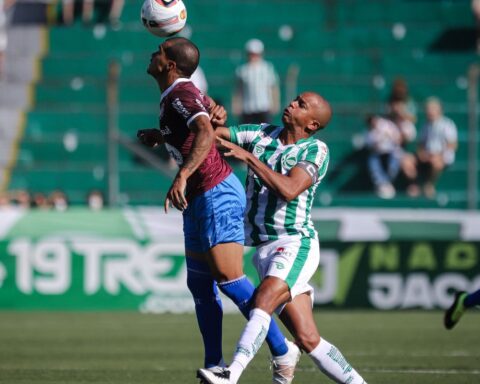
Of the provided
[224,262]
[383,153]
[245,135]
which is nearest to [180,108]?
[245,135]

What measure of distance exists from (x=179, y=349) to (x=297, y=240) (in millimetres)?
3911

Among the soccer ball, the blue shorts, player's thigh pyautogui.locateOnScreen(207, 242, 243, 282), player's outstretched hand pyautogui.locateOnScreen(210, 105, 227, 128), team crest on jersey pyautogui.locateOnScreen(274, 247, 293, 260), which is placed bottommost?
player's thigh pyautogui.locateOnScreen(207, 242, 243, 282)

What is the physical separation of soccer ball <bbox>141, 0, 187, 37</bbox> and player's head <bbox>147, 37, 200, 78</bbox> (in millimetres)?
311

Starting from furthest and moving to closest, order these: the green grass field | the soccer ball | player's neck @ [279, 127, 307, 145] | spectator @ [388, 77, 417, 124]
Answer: spectator @ [388, 77, 417, 124], the green grass field, the soccer ball, player's neck @ [279, 127, 307, 145]

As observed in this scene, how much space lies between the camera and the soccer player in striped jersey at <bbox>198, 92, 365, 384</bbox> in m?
7.20

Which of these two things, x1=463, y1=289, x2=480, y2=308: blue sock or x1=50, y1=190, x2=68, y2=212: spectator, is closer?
x1=463, y1=289, x2=480, y2=308: blue sock

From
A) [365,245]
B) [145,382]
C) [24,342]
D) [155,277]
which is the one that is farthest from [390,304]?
[145,382]

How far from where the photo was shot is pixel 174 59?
7801mm

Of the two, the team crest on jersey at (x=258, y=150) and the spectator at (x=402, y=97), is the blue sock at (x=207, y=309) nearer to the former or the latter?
the team crest on jersey at (x=258, y=150)

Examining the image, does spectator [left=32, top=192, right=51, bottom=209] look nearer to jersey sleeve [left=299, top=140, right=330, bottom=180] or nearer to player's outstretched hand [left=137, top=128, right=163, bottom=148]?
player's outstretched hand [left=137, top=128, right=163, bottom=148]

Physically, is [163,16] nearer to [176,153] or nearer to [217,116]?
[217,116]

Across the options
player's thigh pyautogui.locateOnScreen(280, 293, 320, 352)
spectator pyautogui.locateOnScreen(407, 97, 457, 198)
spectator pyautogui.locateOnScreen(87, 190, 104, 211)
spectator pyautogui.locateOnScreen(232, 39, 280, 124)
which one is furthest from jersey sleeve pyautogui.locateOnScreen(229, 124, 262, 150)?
spectator pyautogui.locateOnScreen(407, 97, 457, 198)

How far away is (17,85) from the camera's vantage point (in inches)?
822

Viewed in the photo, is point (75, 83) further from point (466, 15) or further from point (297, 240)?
point (297, 240)
